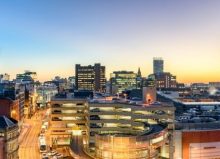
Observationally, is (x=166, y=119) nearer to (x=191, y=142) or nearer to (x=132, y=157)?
(x=191, y=142)

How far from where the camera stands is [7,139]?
76.7m

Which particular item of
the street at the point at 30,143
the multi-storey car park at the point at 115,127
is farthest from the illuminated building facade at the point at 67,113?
the street at the point at 30,143

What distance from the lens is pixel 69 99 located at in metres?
128

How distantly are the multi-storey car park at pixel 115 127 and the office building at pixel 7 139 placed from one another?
12.8 metres

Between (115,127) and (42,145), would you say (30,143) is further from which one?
(115,127)

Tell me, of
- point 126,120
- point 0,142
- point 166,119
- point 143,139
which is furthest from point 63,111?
point 143,139

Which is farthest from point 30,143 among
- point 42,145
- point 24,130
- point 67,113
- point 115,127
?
point 115,127

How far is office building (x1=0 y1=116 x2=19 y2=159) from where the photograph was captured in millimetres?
75812

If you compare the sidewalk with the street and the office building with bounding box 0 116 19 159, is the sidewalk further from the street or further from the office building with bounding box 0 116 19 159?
the office building with bounding box 0 116 19 159

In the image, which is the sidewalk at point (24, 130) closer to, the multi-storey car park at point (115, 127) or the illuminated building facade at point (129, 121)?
the multi-storey car park at point (115, 127)

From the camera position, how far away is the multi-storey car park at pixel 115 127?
2571 inches

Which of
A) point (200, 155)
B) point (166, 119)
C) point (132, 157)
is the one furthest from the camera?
point (166, 119)

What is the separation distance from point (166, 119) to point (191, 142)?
21710 millimetres

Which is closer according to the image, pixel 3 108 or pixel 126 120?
pixel 126 120
